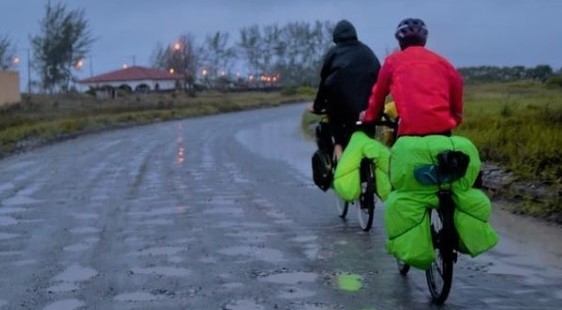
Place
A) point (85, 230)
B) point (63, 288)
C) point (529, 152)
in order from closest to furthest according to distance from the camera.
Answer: point (63, 288) < point (85, 230) < point (529, 152)

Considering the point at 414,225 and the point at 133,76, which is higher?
the point at 133,76

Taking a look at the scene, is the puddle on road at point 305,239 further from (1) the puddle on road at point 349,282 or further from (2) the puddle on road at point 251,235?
(1) the puddle on road at point 349,282

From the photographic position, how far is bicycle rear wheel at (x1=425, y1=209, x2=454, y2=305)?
19.2ft

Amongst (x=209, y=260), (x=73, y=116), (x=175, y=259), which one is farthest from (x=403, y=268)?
(x=73, y=116)

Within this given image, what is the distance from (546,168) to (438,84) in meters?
5.61

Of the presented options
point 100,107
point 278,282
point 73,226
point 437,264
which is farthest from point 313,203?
point 100,107

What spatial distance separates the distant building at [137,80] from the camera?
4072 inches

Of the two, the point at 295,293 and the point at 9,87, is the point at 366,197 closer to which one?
the point at 295,293

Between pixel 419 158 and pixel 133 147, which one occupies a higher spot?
pixel 419 158

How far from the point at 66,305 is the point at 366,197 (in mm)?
3700

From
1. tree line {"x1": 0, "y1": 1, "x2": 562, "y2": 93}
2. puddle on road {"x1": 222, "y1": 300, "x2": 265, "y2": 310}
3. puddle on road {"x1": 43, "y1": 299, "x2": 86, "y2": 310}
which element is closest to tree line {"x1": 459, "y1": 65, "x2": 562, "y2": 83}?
tree line {"x1": 0, "y1": 1, "x2": 562, "y2": 93}

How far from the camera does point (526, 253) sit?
777cm

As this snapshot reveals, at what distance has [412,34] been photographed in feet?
21.4

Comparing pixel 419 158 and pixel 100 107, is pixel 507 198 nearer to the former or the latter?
pixel 419 158
